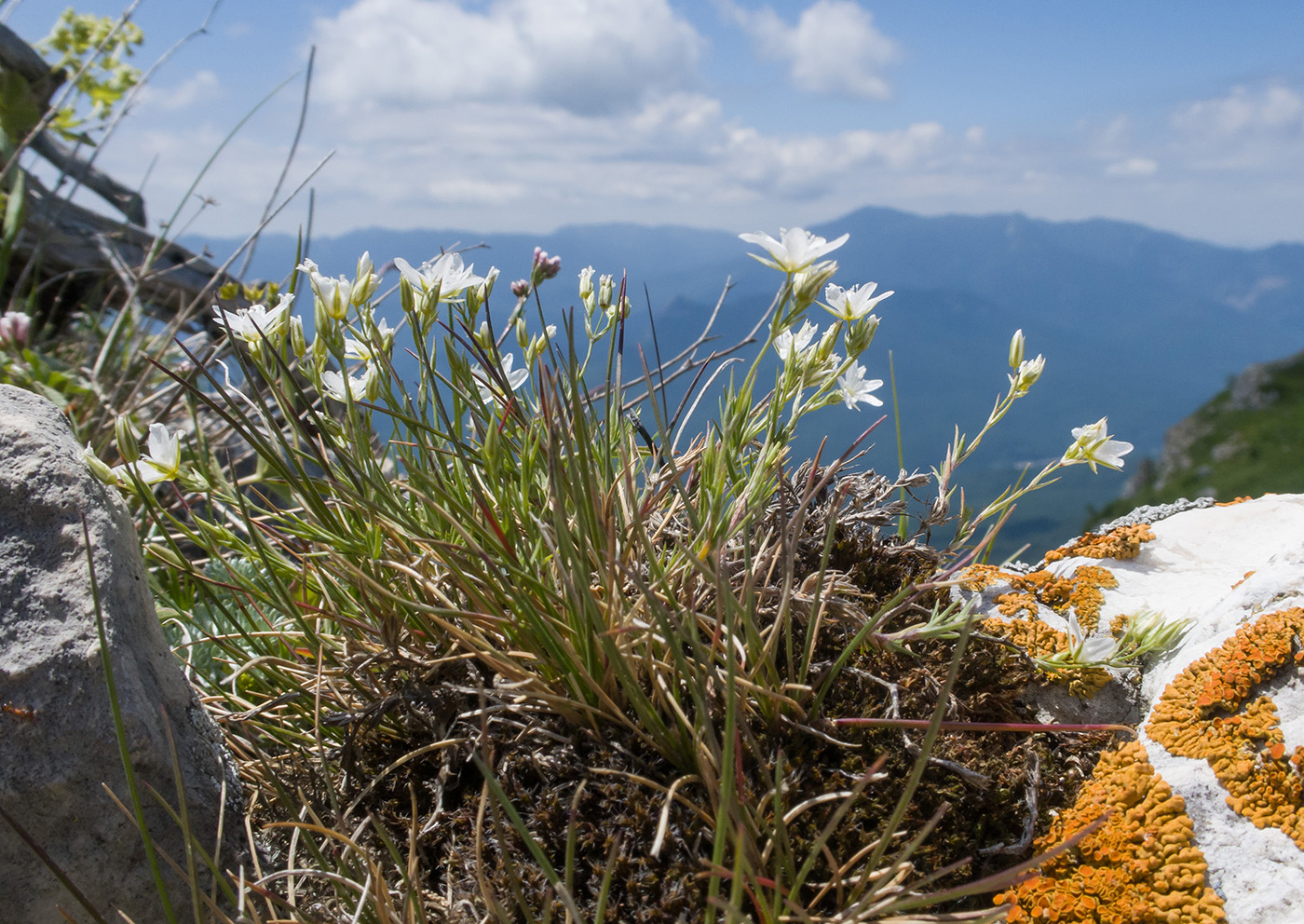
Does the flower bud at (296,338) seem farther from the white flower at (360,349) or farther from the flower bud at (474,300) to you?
the flower bud at (474,300)

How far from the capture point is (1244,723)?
1.60 metres

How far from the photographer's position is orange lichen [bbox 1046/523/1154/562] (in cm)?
241

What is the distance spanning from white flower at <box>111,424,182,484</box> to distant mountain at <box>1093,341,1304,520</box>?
19.7m

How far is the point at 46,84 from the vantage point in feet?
19.6

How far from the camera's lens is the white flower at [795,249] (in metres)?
1.56

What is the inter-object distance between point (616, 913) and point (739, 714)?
42 cm

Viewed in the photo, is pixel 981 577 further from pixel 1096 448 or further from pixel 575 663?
pixel 575 663

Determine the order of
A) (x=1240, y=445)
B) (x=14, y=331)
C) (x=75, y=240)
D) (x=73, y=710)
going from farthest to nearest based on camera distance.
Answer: (x=1240, y=445), (x=75, y=240), (x=14, y=331), (x=73, y=710)

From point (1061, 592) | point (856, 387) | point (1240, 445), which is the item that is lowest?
point (1240, 445)

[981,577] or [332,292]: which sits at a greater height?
[332,292]

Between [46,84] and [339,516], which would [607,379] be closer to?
[339,516]

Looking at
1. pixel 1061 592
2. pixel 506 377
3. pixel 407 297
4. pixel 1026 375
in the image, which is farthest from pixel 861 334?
pixel 1061 592

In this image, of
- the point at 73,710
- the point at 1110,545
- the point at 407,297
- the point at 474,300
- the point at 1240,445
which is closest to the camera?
the point at 73,710

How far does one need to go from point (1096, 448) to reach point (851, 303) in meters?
0.73
